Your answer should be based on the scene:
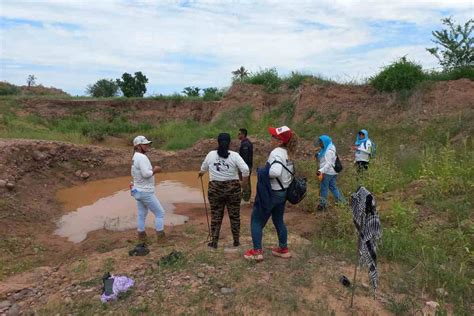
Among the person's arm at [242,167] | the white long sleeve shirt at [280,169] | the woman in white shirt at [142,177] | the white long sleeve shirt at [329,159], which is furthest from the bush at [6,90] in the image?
the white long sleeve shirt at [280,169]

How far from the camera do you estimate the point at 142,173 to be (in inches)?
213

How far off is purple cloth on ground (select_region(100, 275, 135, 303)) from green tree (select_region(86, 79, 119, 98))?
3571 cm

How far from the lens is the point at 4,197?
8.38 metres

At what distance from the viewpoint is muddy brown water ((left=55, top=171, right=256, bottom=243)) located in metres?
7.78

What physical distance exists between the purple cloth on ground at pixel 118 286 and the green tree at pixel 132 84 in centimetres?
3260

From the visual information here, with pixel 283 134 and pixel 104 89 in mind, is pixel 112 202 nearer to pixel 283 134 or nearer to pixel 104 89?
pixel 283 134

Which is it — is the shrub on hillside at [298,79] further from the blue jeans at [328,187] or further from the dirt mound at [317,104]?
the blue jeans at [328,187]

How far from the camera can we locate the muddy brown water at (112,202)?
7777 millimetres

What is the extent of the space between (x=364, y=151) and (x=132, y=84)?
30595 millimetres

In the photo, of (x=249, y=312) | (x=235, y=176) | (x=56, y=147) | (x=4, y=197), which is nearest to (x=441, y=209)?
(x=235, y=176)

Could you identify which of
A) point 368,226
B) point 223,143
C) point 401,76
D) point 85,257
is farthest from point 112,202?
point 401,76

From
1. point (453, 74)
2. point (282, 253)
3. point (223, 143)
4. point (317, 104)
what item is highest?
point (453, 74)

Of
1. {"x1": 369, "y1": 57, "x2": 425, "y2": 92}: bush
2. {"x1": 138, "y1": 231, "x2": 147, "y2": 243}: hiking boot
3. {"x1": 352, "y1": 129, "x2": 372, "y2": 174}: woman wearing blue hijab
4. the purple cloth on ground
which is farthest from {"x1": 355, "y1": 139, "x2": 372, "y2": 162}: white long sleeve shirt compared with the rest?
{"x1": 369, "y1": 57, "x2": 425, "y2": 92}: bush

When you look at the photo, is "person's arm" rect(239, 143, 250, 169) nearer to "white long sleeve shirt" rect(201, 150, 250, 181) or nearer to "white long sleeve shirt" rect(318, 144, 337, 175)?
"white long sleeve shirt" rect(318, 144, 337, 175)
